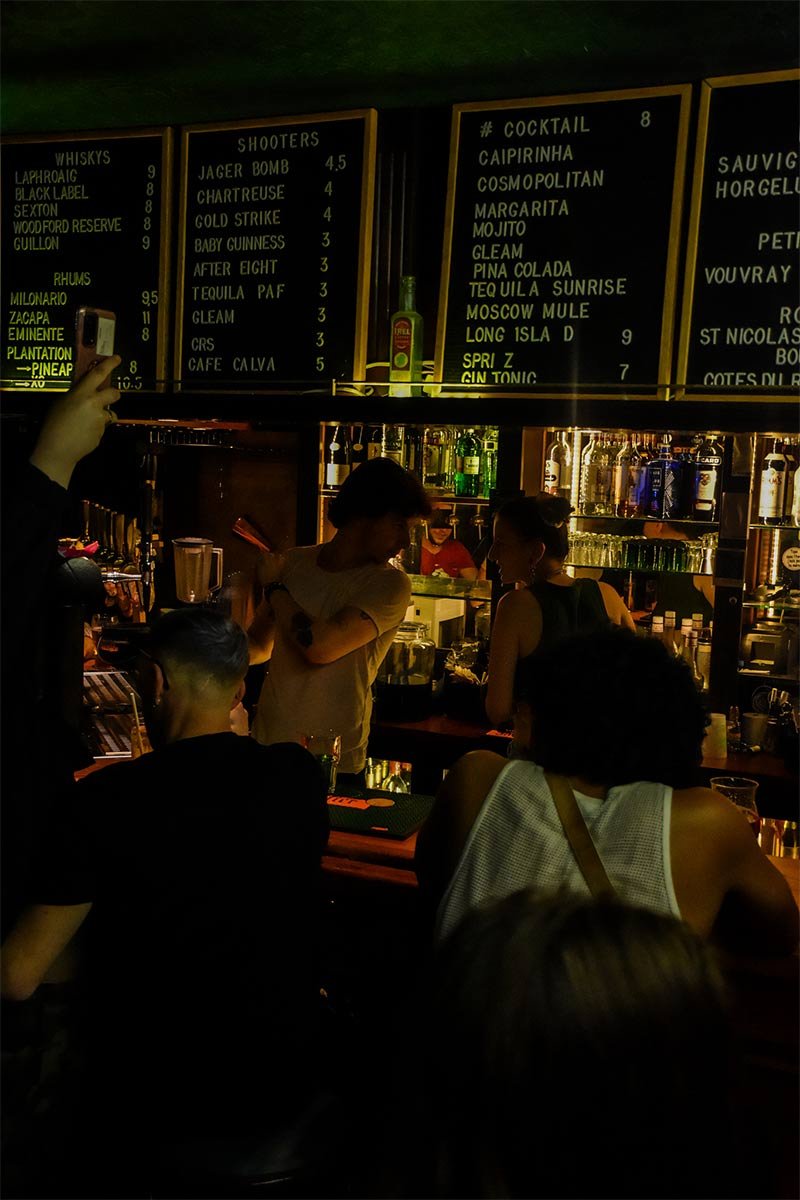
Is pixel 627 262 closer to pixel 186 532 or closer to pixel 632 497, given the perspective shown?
pixel 632 497

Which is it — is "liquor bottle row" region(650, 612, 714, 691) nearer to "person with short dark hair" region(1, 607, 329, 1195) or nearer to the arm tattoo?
the arm tattoo

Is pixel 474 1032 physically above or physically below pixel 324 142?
below

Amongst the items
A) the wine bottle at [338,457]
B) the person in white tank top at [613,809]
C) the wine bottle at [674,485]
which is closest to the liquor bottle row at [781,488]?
the wine bottle at [674,485]

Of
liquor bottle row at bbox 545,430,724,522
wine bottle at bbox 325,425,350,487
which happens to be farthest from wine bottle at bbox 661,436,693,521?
wine bottle at bbox 325,425,350,487

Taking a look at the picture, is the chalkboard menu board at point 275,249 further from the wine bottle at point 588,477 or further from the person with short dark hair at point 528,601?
the wine bottle at point 588,477

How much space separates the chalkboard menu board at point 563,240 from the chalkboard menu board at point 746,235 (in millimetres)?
91

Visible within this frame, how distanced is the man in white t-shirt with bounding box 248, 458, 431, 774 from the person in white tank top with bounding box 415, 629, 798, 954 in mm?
1636

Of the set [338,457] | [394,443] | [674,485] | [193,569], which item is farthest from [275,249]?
[674,485]

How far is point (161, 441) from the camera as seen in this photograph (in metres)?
4.87

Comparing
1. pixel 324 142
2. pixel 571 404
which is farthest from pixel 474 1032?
pixel 324 142

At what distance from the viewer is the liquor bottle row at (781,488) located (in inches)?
187

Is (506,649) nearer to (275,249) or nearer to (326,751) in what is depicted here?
(326,751)

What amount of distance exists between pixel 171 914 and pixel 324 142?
10.2 feet

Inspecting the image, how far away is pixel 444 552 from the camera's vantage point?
5211mm
